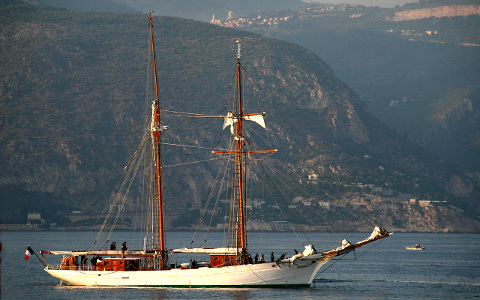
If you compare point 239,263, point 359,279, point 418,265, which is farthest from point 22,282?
point 418,265

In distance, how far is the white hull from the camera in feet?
293

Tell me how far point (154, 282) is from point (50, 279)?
22034mm

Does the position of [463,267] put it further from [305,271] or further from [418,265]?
[305,271]

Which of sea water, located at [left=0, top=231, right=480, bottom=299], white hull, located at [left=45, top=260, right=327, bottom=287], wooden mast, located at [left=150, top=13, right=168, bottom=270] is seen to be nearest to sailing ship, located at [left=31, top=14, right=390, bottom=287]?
white hull, located at [left=45, top=260, right=327, bottom=287]

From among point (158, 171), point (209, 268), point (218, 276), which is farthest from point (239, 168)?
point (218, 276)

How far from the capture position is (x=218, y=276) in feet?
294

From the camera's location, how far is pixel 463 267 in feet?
452

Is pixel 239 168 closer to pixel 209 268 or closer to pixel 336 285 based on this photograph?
pixel 209 268

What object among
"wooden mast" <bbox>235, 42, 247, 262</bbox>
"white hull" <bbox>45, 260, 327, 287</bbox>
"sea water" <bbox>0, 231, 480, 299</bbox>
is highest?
"wooden mast" <bbox>235, 42, 247, 262</bbox>

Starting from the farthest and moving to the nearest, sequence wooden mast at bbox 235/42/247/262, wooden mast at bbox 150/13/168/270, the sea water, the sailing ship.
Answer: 1. wooden mast at bbox 150/13/168/270
2. wooden mast at bbox 235/42/247/262
3. the sailing ship
4. the sea water

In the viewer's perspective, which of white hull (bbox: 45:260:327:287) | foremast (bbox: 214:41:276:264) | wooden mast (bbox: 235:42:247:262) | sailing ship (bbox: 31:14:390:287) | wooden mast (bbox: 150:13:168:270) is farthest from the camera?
wooden mast (bbox: 150:13:168:270)

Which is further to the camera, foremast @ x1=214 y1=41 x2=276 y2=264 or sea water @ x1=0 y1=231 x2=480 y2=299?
foremast @ x1=214 y1=41 x2=276 y2=264

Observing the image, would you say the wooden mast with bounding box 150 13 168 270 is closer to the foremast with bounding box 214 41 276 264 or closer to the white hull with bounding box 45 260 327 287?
the white hull with bounding box 45 260 327 287

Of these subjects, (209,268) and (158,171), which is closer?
(209,268)
